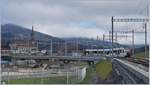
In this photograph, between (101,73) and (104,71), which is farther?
(104,71)

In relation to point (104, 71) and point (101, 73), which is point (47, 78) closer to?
point (104, 71)

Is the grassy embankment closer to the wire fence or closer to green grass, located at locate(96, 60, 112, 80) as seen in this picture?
green grass, located at locate(96, 60, 112, 80)

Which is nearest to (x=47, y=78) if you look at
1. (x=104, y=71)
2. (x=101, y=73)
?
(x=104, y=71)

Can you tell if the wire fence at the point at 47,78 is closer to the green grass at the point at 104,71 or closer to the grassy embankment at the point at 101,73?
the grassy embankment at the point at 101,73

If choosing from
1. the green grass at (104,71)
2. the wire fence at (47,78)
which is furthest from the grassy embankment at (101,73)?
the wire fence at (47,78)

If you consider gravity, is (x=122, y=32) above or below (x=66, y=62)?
above

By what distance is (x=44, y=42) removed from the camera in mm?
83125

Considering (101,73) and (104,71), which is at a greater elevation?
(104,71)

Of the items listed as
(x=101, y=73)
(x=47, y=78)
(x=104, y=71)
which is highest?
(x=104, y=71)

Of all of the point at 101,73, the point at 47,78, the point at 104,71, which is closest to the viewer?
the point at 101,73

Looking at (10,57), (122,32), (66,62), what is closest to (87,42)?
(66,62)

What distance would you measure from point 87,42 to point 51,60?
830 inches

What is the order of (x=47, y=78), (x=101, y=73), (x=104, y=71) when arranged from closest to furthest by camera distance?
(x=101, y=73), (x=104, y=71), (x=47, y=78)

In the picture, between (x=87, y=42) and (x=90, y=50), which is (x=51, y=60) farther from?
(x=87, y=42)
